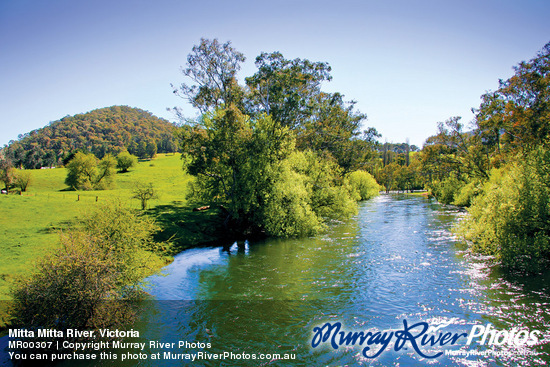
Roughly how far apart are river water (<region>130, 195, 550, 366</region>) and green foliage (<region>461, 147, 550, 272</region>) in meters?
1.59

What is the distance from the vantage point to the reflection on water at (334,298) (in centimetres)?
1241

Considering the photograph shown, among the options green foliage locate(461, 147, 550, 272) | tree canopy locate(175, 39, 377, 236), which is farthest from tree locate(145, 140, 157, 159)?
green foliage locate(461, 147, 550, 272)

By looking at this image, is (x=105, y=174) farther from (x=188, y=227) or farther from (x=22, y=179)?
(x=188, y=227)

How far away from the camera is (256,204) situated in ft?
107

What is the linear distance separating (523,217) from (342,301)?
13058 mm

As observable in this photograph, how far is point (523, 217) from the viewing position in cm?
1908

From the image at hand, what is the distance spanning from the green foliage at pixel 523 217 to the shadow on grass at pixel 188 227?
23861 mm

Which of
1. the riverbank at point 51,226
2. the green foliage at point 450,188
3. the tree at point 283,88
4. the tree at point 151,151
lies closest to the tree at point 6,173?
the riverbank at point 51,226

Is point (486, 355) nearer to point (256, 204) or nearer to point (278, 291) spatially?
point (278, 291)

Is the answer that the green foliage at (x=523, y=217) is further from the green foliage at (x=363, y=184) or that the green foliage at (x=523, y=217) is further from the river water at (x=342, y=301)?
the green foliage at (x=363, y=184)

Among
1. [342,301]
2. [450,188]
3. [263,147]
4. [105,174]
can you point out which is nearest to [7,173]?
[105,174]

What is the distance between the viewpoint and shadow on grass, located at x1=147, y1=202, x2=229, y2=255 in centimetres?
3073

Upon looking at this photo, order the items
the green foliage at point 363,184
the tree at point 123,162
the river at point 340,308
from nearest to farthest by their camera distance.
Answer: the river at point 340,308 → the green foliage at point 363,184 → the tree at point 123,162

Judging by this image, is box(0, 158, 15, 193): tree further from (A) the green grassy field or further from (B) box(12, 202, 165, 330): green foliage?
(B) box(12, 202, 165, 330): green foliage
